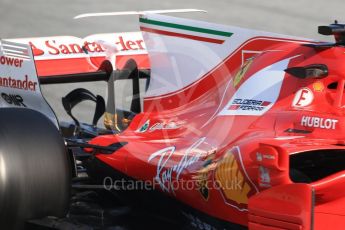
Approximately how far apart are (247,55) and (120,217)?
3.89 ft

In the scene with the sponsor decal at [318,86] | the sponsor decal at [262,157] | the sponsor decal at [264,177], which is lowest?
the sponsor decal at [264,177]

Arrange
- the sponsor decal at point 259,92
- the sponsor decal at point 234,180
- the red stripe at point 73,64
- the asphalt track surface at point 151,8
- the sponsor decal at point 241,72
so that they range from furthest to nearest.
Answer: the asphalt track surface at point 151,8 → the red stripe at point 73,64 → the sponsor decal at point 241,72 → the sponsor decal at point 259,92 → the sponsor decal at point 234,180

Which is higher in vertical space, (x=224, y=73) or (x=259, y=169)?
(x=224, y=73)

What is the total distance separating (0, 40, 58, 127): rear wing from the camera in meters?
4.12

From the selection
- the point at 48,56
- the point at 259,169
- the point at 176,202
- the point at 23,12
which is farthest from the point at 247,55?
the point at 23,12

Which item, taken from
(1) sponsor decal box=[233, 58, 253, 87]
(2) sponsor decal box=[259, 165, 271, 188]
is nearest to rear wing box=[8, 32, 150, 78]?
(1) sponsor decal box=[233, 58, 253, 87]

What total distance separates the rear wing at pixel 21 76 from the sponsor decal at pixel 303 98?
4.77ft

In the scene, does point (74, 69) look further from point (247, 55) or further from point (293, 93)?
point (293, 93)

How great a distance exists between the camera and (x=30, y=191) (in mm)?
3324

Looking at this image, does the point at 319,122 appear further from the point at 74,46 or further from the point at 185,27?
the point at 74,46

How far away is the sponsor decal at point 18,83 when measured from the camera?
4129 mm

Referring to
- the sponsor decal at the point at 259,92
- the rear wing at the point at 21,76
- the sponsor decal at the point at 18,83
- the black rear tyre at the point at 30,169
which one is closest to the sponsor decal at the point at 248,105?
the sponsor decal at the point at 259,92

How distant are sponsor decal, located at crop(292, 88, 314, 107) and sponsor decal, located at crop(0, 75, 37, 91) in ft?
5.11

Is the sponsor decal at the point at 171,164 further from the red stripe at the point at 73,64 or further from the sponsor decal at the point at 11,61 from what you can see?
the red stripe at the point at 73,64
